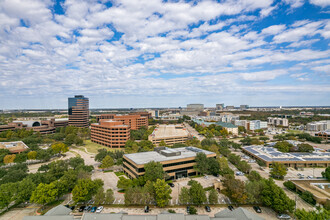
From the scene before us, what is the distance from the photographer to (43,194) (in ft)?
127

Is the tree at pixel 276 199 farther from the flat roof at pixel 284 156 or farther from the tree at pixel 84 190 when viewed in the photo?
the tree at pixel 84 190

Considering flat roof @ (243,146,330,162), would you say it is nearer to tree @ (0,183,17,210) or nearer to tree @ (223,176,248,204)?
tree @ (223,176,248,204)

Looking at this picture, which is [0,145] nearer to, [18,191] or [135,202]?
[18,191]

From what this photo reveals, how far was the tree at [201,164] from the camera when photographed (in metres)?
57.8

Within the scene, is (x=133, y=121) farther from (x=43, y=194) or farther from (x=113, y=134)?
(x=43, y=194)

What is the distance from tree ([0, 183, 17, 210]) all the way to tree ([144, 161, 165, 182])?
1190 inches

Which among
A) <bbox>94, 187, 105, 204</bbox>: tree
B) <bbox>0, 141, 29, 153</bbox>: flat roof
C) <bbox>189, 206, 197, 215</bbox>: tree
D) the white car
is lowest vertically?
the white car

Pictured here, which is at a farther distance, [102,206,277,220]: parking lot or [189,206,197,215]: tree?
[102,206,277,220]: parking lot

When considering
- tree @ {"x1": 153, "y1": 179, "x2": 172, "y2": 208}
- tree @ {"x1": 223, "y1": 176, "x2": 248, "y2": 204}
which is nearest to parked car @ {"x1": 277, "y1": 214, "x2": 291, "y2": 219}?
tree @ {"x1": 223, "y1": 176, "x2": 248, "y2": 204}

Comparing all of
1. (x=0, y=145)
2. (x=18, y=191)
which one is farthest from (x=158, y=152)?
(x=0, y=145)

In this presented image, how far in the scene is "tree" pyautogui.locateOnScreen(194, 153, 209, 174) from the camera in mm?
57781

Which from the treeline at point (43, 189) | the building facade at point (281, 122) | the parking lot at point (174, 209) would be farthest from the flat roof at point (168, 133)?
the building facade at point (281, 122)

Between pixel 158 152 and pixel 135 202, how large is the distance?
27.8 m

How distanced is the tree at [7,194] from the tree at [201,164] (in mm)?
48666
